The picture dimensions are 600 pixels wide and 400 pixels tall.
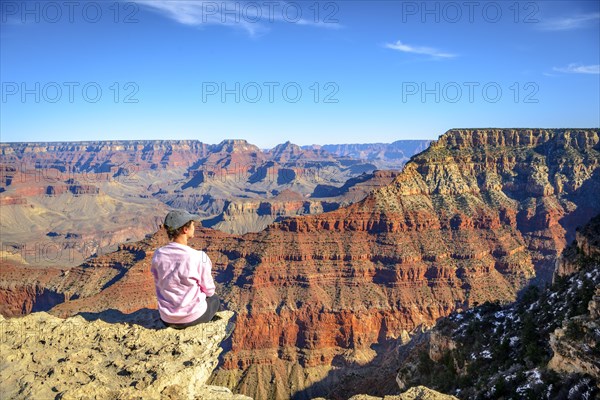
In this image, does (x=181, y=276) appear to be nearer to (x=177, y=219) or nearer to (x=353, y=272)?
(x=177, y=219)

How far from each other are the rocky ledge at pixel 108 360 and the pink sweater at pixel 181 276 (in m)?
1.13

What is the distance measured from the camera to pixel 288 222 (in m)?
95.6

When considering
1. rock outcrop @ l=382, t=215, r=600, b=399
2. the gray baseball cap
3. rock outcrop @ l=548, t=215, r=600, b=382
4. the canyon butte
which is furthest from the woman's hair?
the canyon butte

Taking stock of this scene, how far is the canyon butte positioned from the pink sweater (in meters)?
57.9

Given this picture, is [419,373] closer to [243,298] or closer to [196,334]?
[196,334]

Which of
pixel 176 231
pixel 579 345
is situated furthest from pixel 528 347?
pixel 176 231

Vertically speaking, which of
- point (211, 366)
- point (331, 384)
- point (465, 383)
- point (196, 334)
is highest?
point (196, 334)

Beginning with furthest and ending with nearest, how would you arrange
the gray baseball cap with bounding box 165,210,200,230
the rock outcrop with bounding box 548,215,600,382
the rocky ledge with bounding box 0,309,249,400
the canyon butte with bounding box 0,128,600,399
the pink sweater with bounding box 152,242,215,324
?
the canyon butte with bounding box 0,128,600,399 → the rock outcrop with bounding box 548,215,600,382 → the gray baseball cap with bounding box 165,210,200,230 → the pink sweater with bounding box 152,242,215,324 → the rocky ledge with bounding box 0,309,249,400

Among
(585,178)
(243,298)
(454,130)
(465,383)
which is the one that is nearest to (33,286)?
(243,298)

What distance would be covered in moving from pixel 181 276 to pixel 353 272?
260 feet

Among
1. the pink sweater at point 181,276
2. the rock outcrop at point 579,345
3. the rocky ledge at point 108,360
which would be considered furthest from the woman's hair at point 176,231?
the rock outcrop at point 579,345

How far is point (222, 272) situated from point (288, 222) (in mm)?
18486

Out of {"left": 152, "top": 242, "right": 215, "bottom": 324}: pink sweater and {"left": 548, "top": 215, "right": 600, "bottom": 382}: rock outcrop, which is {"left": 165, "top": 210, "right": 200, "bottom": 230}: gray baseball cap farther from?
{"left": 548, "top": 215, "right": 600, "bottom": 382}: rock outcrop

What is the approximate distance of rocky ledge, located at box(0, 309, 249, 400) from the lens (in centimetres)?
935
